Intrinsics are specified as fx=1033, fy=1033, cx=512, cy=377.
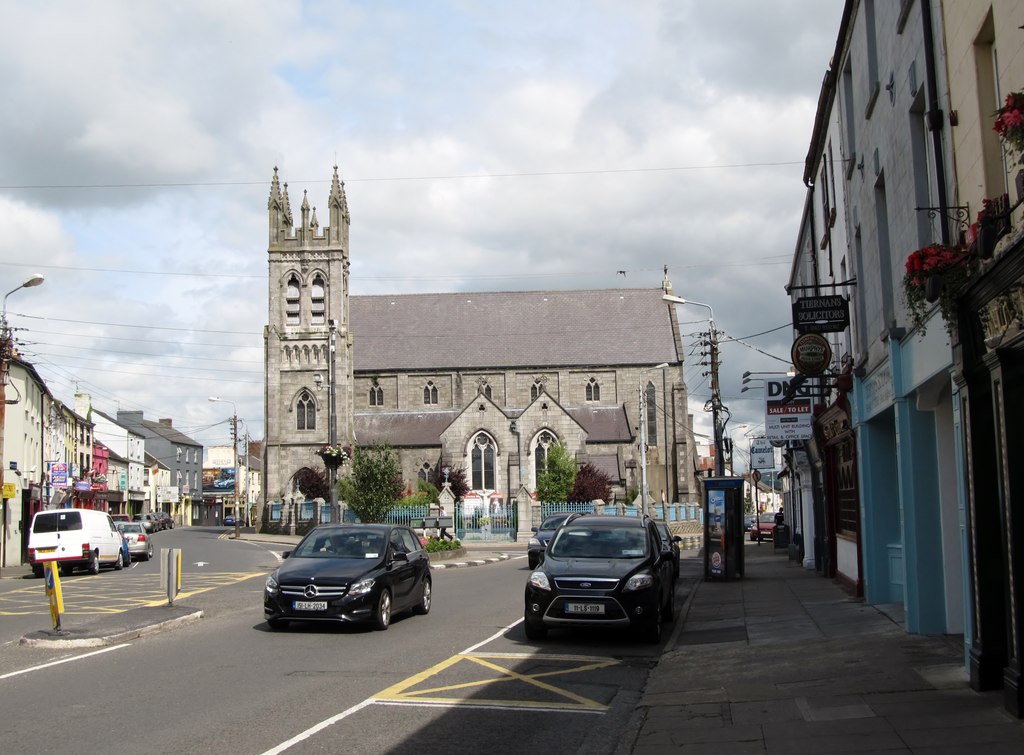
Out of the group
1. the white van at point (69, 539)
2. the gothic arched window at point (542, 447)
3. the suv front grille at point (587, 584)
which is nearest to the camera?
the suv front grille at point (587, 584)

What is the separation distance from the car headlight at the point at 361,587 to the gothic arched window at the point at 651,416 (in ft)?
190

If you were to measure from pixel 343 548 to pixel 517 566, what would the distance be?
15466mm

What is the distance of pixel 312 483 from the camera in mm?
64938

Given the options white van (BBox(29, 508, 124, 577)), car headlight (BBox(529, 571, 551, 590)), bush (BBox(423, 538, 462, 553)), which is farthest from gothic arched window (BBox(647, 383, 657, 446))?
car headlight (BBox(529, 571, 551, 590))

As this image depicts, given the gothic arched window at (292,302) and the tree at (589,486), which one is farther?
the gothic arched window at (292,302)

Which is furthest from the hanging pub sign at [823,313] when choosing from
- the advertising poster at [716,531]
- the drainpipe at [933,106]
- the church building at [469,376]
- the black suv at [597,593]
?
the church building at [469,376]

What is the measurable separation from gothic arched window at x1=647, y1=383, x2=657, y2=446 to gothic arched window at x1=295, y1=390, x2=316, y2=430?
2277 cm

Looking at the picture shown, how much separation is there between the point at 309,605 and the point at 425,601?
3.32 metres

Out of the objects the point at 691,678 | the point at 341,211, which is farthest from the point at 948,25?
the point at 341,211

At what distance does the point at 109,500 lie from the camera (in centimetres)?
7769

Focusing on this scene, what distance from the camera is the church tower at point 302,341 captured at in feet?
218

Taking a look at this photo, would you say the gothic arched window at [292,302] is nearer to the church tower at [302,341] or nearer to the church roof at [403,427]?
the church tower at [302,341]

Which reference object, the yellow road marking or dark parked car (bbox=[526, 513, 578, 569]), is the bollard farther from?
dark parked car (bbox=[526, 513, 578, 569])

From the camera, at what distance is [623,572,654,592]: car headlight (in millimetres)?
13016
